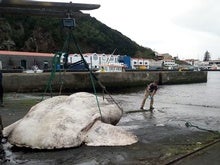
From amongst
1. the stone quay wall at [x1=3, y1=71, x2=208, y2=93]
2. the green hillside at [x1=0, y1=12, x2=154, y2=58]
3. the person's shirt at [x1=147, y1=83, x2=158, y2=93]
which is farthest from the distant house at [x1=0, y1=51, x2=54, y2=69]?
the person's shirt at [x1=147, y1=83, x2=158, y2=93]

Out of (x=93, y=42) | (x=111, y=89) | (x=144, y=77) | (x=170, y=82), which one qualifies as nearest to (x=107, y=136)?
(x=111, y=89)

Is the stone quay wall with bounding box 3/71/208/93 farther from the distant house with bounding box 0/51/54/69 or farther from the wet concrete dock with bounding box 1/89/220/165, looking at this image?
the distant house with bounding box 0/51/54/69

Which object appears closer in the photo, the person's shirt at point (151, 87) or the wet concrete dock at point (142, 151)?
the wet concrete dock at point (142, 151)

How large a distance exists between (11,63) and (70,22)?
46.9 metres

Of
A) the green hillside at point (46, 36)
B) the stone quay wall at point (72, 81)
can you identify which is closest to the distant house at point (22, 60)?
the green hillside at point (46, 36)

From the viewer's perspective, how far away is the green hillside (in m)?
86.1

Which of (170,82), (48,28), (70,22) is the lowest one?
(170,82)

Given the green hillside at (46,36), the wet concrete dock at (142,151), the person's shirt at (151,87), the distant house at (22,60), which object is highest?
the green hillside at (46,36)

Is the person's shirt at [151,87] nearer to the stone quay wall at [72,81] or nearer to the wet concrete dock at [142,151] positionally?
the stone quay wall at [72,81]

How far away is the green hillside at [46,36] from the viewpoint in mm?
86062

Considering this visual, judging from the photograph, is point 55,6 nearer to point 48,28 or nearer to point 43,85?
point 43,85

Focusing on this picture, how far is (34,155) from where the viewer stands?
8836mm

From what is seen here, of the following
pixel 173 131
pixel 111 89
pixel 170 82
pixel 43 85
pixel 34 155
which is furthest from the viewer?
pixel 170 82

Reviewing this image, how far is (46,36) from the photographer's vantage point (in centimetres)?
9625
